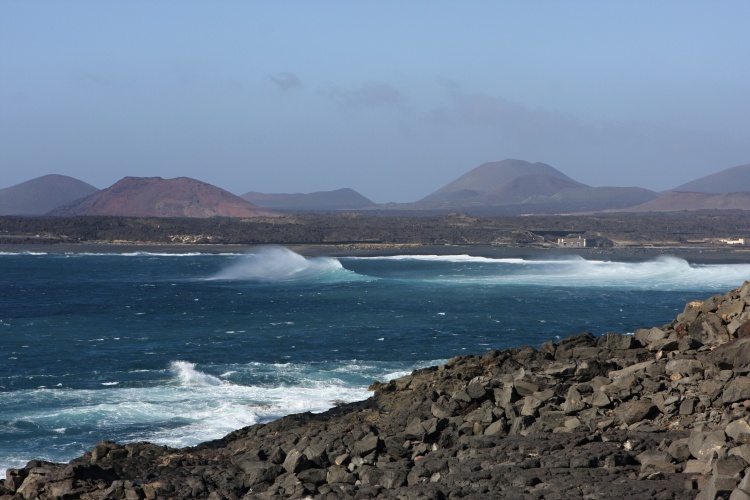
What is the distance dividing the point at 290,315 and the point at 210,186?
152348 millimetres

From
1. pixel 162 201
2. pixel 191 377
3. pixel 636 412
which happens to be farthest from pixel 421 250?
pixel 162 201

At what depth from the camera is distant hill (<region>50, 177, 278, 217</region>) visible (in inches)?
6914

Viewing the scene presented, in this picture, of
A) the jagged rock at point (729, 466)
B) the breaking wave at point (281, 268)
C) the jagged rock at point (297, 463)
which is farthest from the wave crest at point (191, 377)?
the breaking wave at point (281, 268)

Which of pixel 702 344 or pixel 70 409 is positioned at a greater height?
pixel 702 344

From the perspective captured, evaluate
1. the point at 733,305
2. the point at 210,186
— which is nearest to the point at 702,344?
the point at 733,305

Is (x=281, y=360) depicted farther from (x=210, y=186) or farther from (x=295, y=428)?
(x=210, y=186)

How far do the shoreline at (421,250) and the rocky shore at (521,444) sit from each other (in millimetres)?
64858

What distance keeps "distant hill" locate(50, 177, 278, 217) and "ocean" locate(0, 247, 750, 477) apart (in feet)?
328

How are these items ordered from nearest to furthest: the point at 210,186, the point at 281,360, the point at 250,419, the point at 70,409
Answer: the point at 250,419 < the point at 70,409 < the point at 281,360 < the point at 210,186

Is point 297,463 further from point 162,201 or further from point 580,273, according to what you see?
point 162,201

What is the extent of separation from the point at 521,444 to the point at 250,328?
24.4 metres

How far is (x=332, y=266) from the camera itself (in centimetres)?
7481

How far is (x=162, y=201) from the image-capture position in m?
178

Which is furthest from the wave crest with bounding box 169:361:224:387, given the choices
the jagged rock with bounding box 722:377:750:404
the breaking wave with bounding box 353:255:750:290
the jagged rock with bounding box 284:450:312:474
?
the breaking wave with bounding box 353:255:750:290
